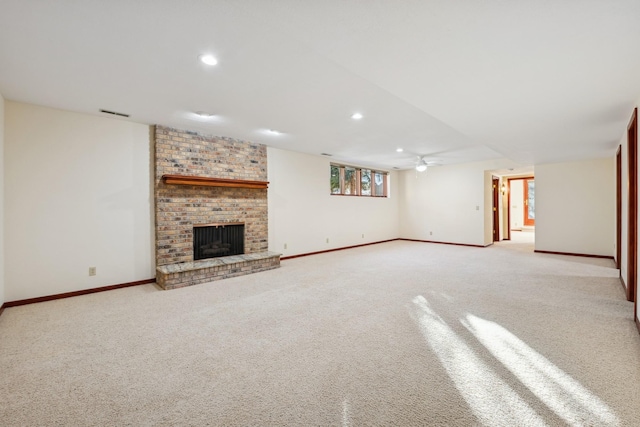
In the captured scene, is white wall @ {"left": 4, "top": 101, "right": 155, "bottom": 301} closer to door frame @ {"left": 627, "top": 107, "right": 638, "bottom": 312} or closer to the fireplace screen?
the fireplace screen

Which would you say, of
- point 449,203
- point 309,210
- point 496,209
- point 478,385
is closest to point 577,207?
point 496,209

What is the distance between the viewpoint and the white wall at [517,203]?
1272 centimetres

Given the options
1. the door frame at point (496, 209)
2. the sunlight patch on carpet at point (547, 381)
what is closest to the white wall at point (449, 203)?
the door frame at point (496, 209)

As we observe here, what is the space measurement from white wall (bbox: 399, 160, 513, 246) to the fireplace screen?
610 centimetres

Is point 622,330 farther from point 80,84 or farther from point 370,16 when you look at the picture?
point 80,84

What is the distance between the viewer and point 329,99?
342 centimetres

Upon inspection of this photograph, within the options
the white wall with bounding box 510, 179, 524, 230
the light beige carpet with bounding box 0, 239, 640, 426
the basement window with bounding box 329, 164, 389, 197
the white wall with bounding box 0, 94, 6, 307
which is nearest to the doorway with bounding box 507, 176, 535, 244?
the white wall with bounding box 510, 179, 524, 230

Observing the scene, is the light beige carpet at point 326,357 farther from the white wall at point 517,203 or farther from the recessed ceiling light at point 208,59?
the white wall at point 517,203

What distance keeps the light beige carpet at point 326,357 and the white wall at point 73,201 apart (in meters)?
0.44

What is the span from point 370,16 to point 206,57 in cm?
152

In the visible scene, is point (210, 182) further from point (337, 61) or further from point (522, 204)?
point (522, 204)

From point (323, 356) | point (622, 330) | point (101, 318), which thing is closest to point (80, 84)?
point (101, 318)

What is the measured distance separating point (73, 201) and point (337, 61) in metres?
4.01

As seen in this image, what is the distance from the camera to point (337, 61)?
213 cm
